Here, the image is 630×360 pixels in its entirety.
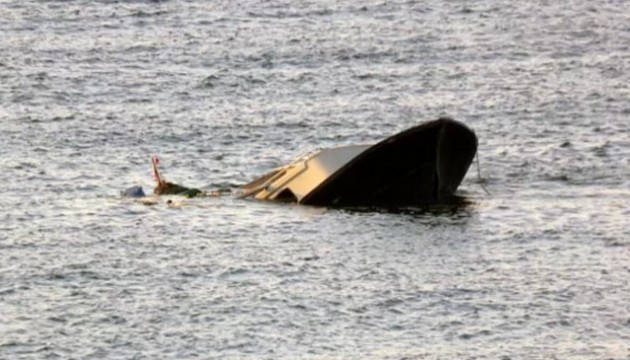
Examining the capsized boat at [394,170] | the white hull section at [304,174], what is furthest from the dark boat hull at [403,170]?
the white hull section at [304,174]

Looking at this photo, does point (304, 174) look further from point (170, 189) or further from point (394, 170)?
point (170, 189)

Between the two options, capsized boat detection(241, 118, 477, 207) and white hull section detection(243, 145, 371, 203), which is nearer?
capsized boat detection(241, 118, 477, 207)

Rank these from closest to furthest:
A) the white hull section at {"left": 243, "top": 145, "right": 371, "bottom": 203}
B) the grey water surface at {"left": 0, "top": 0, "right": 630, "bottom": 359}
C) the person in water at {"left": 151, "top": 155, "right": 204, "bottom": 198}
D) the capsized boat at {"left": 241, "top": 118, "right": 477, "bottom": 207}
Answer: the grey water surface at {"left": 0, "top": 0, "right": 630, "bottom": 359}
the capsized boat at {"left": 241, "top": 118, "right": 477, "bottom": 207}
the white hull section at {"left": 243, "top": 145, "right": 371, "bottom": 203}
the person in water at {"left": 151, "top": 155, "right": 204, "bottom": 198}

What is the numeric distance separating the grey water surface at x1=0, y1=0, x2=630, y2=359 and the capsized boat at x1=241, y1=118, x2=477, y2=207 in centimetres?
64

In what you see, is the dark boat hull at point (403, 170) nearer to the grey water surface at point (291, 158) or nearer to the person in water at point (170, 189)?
the grey water surface at point (291, 158)

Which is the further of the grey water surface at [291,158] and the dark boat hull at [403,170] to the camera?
the dark boat hull at [403,170]

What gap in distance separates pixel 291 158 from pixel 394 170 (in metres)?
6.38

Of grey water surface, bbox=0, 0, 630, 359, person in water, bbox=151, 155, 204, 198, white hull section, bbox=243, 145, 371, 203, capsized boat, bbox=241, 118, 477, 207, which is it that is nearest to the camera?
grey water surface, bbox=0, 0, 630, 359

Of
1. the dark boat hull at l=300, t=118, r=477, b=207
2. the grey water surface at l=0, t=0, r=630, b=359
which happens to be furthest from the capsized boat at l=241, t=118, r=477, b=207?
the grey water surface at l=0, t=0, r=630, b=359

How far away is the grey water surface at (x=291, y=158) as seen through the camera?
1137 inches

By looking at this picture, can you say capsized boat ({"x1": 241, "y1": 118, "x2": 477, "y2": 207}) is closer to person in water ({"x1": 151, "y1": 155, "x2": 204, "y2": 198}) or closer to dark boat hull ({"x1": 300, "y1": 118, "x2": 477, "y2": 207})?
dark boat hull ({"x1": 300, "y1": 118, "x2": 477, "y2": 207})

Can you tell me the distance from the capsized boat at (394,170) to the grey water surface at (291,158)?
637mm

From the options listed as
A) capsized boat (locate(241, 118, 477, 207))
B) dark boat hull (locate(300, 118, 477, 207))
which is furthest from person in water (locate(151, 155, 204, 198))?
dark boat hull (locate(300, 118, 477, 207))

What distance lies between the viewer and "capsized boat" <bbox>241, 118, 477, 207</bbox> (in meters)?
36.9
